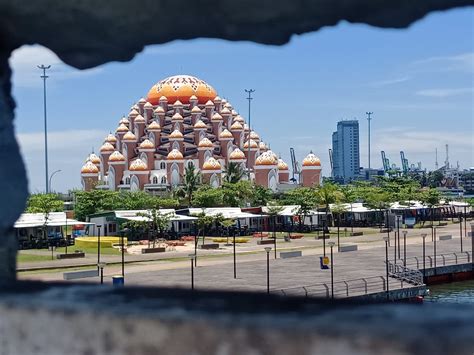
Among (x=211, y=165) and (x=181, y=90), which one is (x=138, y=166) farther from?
(x=181, y=90)

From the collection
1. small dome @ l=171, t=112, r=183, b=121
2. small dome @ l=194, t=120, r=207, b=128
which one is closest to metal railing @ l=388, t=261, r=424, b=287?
small dome @ l=194, t=120, r=207, b=128

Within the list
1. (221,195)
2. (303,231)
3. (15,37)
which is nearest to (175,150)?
(221,195)

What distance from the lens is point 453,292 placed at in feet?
99.9

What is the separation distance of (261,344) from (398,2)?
5.94 ft

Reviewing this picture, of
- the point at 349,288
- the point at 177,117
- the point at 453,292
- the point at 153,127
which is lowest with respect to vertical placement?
the point at 453,292

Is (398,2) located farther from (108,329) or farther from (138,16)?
(108,329)

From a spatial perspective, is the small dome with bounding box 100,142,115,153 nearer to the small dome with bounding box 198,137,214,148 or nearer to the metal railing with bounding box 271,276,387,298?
the small dome with bounding box 198,137,214,148

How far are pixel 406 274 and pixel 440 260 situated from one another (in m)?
6.13

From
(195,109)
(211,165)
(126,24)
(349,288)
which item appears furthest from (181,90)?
(126,24)

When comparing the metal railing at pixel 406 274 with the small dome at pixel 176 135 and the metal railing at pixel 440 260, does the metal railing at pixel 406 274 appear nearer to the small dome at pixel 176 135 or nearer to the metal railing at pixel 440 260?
the metal railing at pixel 440 260

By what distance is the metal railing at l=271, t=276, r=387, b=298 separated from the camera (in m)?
22.5

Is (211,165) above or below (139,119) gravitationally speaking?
below

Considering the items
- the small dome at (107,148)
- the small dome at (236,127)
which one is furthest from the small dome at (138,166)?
the small dome at (236,127)

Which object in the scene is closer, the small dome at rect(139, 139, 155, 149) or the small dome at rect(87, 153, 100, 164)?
the small dome at rect(139, 139, 155, 149)
